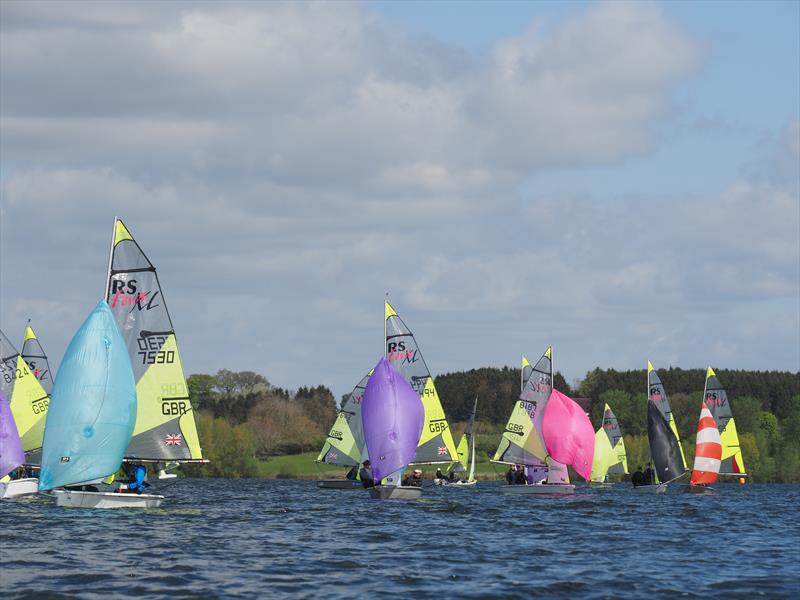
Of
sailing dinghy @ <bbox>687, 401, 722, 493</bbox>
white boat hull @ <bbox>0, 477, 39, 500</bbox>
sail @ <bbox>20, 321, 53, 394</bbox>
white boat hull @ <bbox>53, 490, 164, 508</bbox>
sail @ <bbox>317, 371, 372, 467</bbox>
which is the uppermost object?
sail @ <bbox>20, 321, 53, 394</bbox>

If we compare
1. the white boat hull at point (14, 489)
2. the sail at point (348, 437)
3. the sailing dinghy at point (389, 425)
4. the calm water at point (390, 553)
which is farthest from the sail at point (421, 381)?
the white boat hull at point (14, 489)

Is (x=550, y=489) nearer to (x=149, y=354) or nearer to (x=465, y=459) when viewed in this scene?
(x=149, y=354)

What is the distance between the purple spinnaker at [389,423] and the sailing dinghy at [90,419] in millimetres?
14644

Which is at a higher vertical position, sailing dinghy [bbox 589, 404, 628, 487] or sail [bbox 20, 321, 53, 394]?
sail [bbox 20, 321, 53, 394]

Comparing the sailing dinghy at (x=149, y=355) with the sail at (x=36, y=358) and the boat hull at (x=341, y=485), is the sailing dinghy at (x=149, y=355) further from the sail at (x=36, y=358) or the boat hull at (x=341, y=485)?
the boat hull at (x=341, y=485)

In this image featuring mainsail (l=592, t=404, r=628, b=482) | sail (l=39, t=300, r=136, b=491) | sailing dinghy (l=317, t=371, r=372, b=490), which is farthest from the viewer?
mainsail (l=592, t=404, r=628, b=482)

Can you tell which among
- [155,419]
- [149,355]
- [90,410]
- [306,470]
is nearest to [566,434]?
[155,419]

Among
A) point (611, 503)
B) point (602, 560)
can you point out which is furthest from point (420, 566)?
point (611, 503)

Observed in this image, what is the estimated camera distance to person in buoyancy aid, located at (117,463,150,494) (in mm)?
47625

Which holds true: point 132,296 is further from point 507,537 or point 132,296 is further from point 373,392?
point 507,537

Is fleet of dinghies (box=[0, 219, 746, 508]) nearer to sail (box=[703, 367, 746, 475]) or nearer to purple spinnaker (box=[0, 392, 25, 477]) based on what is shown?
purple spinnaker (box=[0, 392, 25, 477])

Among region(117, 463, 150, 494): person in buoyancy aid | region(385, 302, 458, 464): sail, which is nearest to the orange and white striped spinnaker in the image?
region(385, 302, 458, 464): sail

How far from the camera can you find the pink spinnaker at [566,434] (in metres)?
76.2

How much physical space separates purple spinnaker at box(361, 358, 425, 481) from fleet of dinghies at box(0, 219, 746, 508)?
58 millimetres
